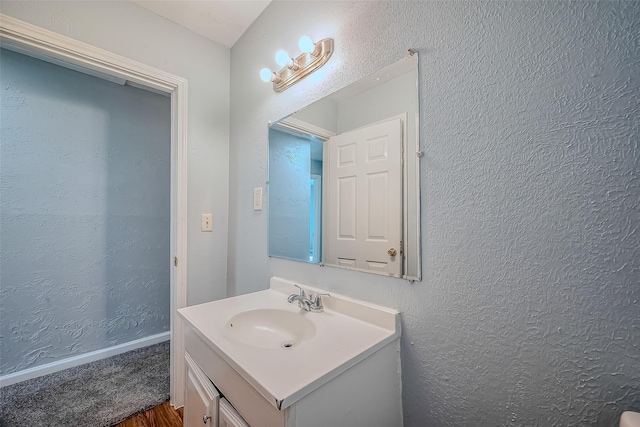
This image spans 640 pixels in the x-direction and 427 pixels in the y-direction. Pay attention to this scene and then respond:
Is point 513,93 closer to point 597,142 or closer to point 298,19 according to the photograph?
point 597,142

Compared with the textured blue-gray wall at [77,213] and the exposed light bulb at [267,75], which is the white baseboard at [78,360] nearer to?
the textured blue-gray wall at [77,213]

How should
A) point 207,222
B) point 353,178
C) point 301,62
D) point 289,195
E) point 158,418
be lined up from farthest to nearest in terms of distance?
1. point 207,222
2. point 158,418
3. point 289,195
4. point 301,62
5. point 353,178

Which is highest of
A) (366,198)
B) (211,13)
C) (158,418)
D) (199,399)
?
(211,13)

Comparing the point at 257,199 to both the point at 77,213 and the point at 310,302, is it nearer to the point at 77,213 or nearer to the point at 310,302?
the point at 310,302

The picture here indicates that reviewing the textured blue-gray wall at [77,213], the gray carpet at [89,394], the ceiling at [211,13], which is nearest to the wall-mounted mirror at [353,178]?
the ceiling at [211,13]

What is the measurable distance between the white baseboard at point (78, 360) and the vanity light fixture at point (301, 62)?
226 centimetres

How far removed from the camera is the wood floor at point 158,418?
1.36m

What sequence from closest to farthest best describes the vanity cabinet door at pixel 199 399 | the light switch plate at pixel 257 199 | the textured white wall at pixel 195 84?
the vanity cabinet door at pixel 199 399
the textured white wall at pixel 195 84
the light switch plate at pixel 257 199

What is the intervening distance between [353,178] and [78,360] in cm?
237

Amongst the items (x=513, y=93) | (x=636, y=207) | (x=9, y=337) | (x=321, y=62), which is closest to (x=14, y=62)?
(x=9, y=337)

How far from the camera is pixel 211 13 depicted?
1.45 meters

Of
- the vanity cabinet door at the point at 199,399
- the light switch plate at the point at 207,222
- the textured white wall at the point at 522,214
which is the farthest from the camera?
the light switch plate at the point at 207,222

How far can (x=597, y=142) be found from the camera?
54 centimetres

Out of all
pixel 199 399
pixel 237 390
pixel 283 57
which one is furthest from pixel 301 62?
pixel 199 399
